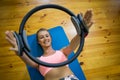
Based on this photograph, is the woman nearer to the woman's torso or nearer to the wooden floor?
the woman's torso

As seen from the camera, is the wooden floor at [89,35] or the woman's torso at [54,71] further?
the wooden floor at [89,35]

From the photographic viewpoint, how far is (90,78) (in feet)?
6.63

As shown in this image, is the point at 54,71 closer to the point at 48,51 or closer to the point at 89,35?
the point at 48,51

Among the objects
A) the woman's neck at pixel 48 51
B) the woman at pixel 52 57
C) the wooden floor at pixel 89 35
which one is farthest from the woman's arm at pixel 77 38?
the wooden floor at pixel 89 35

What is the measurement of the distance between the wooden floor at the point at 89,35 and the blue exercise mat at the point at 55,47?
0.37ft

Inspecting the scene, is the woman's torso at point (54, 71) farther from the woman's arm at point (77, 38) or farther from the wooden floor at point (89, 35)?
the wooden floor at point (89, 35)

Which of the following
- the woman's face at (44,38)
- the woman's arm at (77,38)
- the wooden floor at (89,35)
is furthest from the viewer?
the wooden floor at (89,35)

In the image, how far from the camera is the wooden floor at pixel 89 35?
1956 millimetres

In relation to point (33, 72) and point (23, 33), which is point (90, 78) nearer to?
point (33, 72)

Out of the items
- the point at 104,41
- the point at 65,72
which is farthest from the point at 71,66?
the point at 104,41

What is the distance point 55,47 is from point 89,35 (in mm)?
450

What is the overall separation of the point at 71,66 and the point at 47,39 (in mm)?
358

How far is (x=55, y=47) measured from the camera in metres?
2.01

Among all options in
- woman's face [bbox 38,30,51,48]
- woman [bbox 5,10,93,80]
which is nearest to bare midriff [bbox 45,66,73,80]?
woman [bbox 5,10,93,80]
